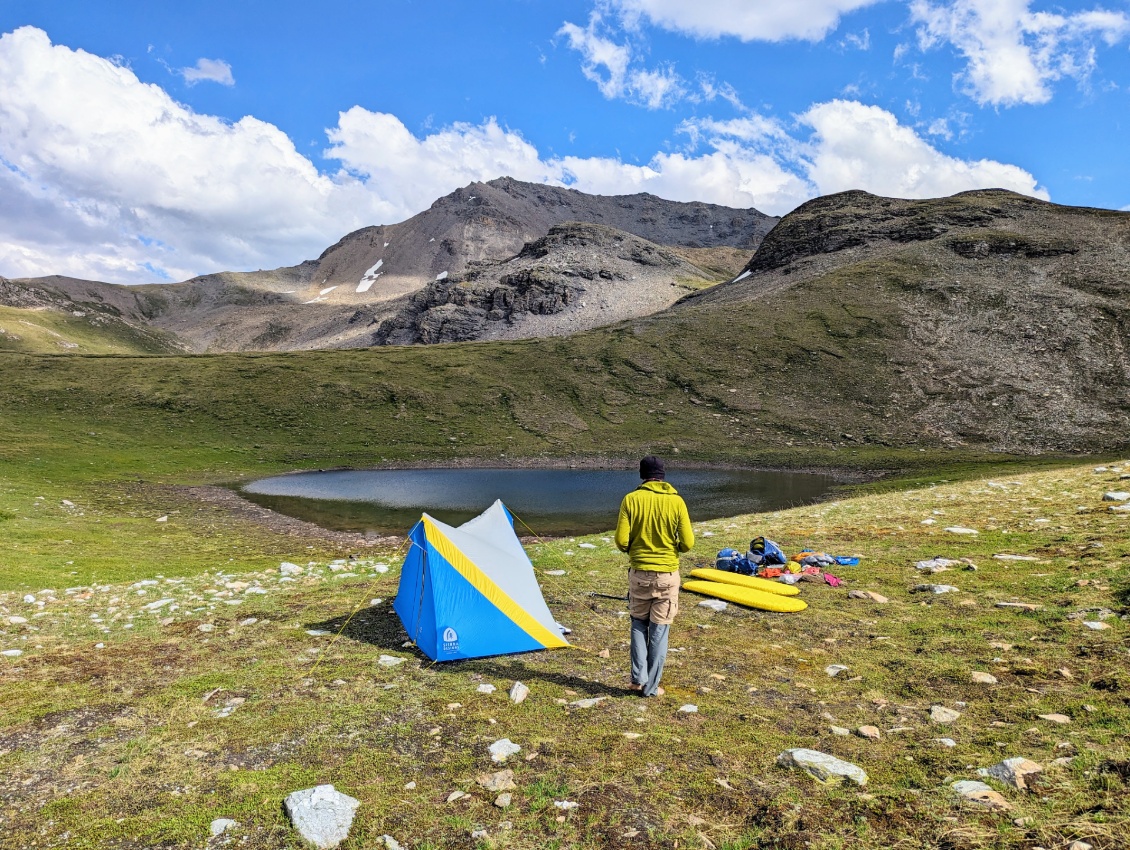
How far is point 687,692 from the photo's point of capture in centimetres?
908

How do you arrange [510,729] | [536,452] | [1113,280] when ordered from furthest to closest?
[1113,280]
[536,452]
[510,729]

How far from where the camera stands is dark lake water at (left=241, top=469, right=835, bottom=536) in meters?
37.9

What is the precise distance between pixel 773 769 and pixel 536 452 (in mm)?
66204

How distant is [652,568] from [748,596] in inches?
206

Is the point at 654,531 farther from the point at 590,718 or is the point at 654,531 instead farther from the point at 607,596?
the point at 607,596

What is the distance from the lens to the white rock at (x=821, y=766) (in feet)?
21.0

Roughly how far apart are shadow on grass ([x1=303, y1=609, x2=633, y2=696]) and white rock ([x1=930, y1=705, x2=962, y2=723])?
4.08 meters

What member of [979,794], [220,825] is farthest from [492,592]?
[979,794]

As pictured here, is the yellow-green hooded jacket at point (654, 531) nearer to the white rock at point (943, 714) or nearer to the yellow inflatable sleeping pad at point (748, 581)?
the white rock at point (943, 714)

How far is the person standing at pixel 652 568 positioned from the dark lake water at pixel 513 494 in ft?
75.7

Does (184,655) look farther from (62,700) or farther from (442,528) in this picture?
(442,528)

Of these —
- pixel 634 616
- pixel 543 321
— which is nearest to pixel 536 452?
pixel 634 616

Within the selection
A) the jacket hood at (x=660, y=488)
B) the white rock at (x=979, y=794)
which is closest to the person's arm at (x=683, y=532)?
the jacket hood at (x=660, y=488)

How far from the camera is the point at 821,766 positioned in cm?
659
